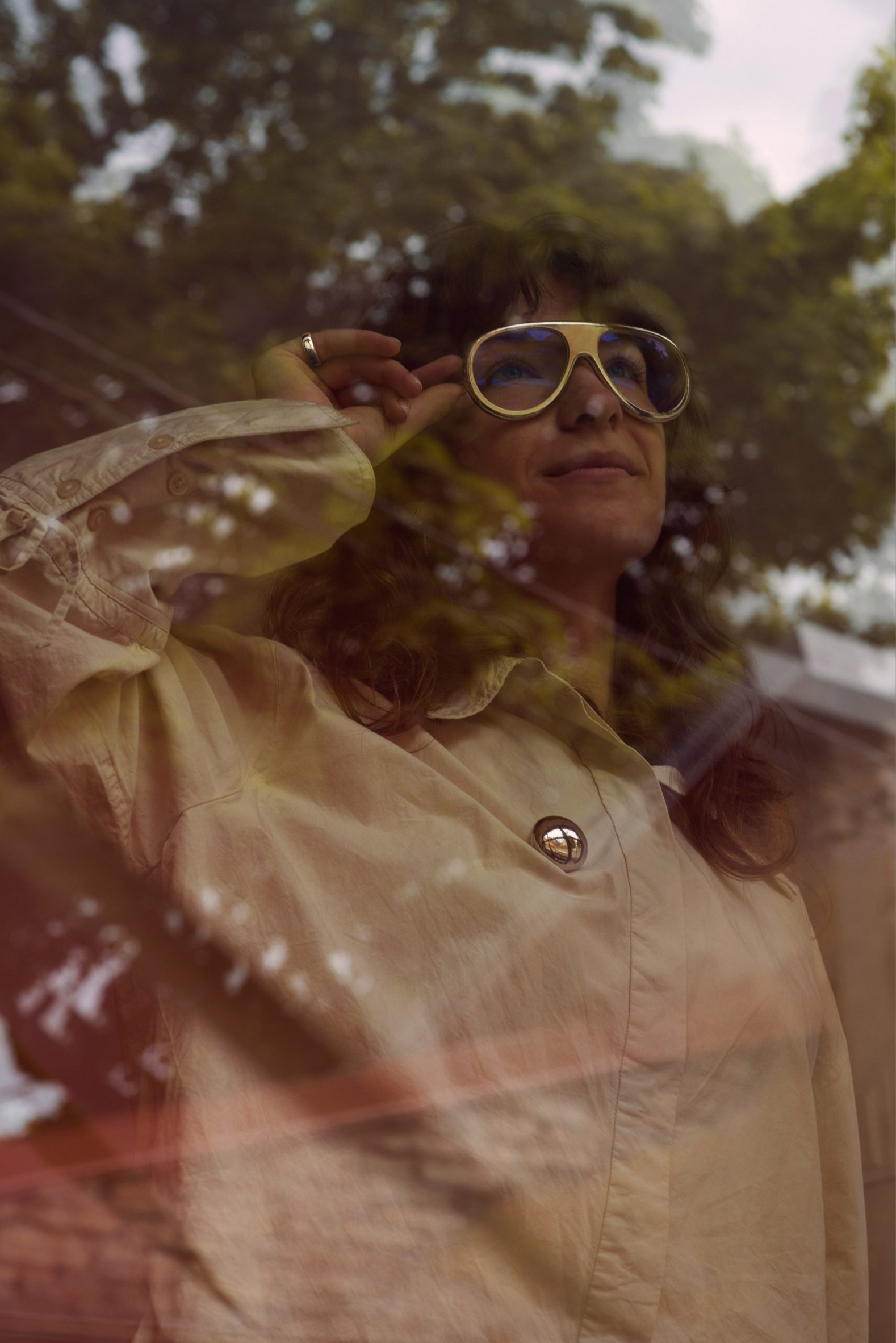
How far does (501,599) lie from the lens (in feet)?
3.20

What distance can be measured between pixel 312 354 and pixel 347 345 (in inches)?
1.0

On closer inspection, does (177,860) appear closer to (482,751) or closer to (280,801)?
(280,801)

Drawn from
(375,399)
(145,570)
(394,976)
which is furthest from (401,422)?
(394,976)

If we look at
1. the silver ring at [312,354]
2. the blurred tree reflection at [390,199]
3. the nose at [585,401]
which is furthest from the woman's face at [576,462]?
the blurred tree reflection at [390,199]

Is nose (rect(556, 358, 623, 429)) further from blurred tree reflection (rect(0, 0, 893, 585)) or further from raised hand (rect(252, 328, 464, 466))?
blurred tree reflection (rect(0, 0, 893, 585))

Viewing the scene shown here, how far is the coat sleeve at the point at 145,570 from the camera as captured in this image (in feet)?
2.03

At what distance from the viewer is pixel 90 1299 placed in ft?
2.29

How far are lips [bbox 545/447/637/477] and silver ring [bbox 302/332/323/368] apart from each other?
0.65 ft

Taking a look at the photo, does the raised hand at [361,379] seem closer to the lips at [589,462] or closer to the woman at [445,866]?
the woman at [445,866]

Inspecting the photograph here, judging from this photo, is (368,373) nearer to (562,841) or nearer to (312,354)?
(312,354)

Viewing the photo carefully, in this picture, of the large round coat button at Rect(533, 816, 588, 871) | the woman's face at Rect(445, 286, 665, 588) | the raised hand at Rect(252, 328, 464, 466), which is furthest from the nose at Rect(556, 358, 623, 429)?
the large round coat button at Rect(533, 816, 588, 871)

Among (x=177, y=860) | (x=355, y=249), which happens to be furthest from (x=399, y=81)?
(x=177, y=860)

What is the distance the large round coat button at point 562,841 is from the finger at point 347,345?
35 centimetres

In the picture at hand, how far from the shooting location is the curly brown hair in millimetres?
839
